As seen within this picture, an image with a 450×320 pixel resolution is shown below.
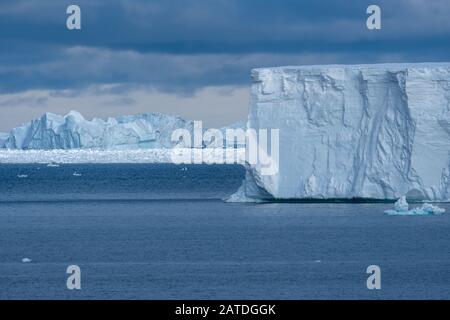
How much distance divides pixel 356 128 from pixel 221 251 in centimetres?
1062

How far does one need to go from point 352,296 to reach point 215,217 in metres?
17.7

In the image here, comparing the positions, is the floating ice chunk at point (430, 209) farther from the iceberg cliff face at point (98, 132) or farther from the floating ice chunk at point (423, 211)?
the iceberg cliff face at point (98, 132)

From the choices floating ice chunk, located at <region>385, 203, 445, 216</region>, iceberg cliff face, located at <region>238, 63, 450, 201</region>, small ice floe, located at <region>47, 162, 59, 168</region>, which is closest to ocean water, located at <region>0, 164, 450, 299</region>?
floating ice chunk, located at <region>385, 203, 445, 216</region>

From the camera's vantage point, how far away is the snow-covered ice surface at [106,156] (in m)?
118

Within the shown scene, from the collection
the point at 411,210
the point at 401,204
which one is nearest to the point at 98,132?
the point at 411,210

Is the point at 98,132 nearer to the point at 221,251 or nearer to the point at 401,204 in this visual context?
the point at 401,204

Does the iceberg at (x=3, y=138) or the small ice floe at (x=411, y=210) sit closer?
the small ice floe at (x=411, y=210)

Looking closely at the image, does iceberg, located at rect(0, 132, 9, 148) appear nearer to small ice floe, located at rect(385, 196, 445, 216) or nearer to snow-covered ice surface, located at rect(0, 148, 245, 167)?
snow-covered ice surface, located at rect(0, 148, 245, 167)

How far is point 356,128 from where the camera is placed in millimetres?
36625

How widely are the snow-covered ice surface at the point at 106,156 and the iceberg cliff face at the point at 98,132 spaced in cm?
145

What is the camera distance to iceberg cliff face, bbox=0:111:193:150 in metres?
108

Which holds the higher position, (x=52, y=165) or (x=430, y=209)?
(x=430, y=209)

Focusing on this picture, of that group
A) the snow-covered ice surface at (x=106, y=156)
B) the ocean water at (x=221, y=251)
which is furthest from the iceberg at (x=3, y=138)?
the ocean water at (x=221, y=251)
